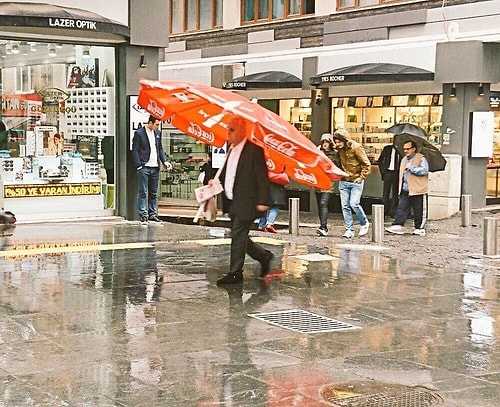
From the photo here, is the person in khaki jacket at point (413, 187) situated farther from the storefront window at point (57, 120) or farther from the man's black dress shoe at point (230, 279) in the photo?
the man's black dress shoe at point (230, 279)

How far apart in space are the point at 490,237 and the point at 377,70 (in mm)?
9320

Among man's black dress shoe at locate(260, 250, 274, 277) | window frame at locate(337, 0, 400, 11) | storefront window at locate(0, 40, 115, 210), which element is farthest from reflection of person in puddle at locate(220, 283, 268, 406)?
window frame at locate(337, 0, 400, 11)

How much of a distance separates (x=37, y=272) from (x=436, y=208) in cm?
1278

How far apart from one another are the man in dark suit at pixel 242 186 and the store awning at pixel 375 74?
475 inches

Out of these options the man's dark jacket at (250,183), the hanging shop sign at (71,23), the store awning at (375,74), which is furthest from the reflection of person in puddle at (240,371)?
the store awning at (375,74)

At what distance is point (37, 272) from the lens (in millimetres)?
11617

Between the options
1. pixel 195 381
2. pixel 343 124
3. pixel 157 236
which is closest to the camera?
pixel 195 381

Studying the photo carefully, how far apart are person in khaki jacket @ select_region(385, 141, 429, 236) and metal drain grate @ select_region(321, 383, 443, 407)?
10.7 metres

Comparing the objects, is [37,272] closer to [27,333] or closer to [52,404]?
[27,333]

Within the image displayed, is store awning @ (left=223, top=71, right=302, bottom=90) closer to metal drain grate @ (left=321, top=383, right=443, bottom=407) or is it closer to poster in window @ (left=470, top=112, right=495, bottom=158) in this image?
poster in window @ (left=470, top=112, right=495, bottom=158)

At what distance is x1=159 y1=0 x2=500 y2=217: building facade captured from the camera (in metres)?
22.0

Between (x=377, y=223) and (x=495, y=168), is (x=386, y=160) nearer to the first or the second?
(x=495, y=168)

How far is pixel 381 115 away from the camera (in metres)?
Answer: 24.2

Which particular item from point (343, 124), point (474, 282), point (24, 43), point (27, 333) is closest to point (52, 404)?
point (27, 333)
